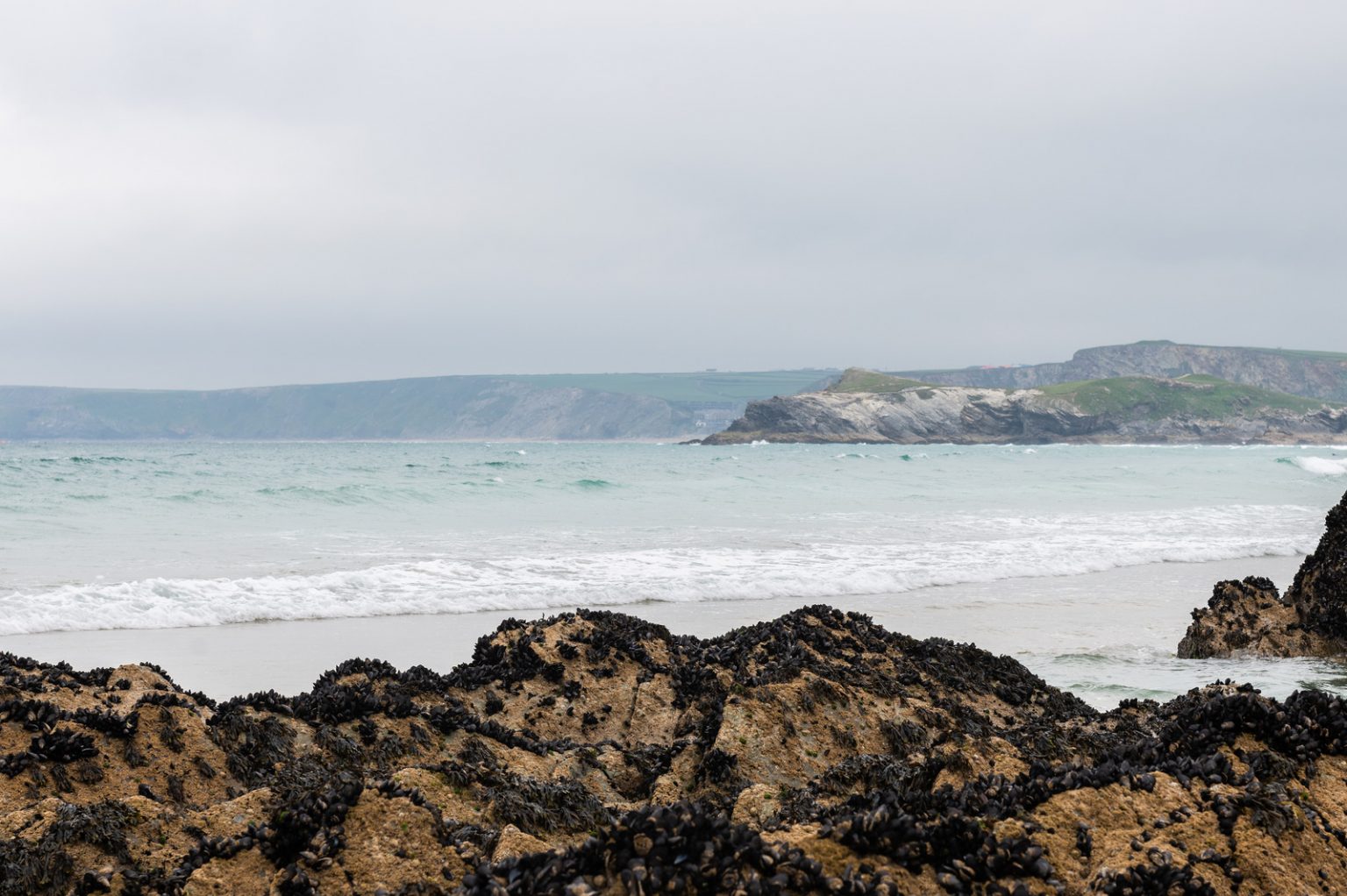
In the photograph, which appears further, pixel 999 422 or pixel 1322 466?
pixel 999 422

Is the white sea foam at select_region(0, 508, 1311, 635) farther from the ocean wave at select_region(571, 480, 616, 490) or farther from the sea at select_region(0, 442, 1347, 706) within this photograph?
the ocean wave at select_region(571, 480, 616, 490)

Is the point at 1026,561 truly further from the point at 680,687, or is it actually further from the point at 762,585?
the point at 680,687

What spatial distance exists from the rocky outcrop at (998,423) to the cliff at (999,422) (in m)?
0.17

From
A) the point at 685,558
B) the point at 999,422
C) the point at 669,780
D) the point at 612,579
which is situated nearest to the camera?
the point at 669,780

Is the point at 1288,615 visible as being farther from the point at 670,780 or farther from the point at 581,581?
the point at 581,581

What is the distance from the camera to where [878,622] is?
1277cm

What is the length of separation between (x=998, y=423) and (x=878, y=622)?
190 meters

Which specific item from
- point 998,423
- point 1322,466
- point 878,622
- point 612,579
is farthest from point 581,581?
point 998,423

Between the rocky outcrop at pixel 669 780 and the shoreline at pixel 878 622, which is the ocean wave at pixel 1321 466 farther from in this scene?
the rocky outcrop at pixel 669 780

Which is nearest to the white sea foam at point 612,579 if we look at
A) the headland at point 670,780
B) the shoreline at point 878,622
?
the shoreline at point 878,622

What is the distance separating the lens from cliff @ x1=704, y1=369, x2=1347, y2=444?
189000 millimetres

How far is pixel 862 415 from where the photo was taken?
190500mm

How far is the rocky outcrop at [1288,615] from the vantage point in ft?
33.6

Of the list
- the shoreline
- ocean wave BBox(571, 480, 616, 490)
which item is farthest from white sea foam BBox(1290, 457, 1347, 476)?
the shoreline
